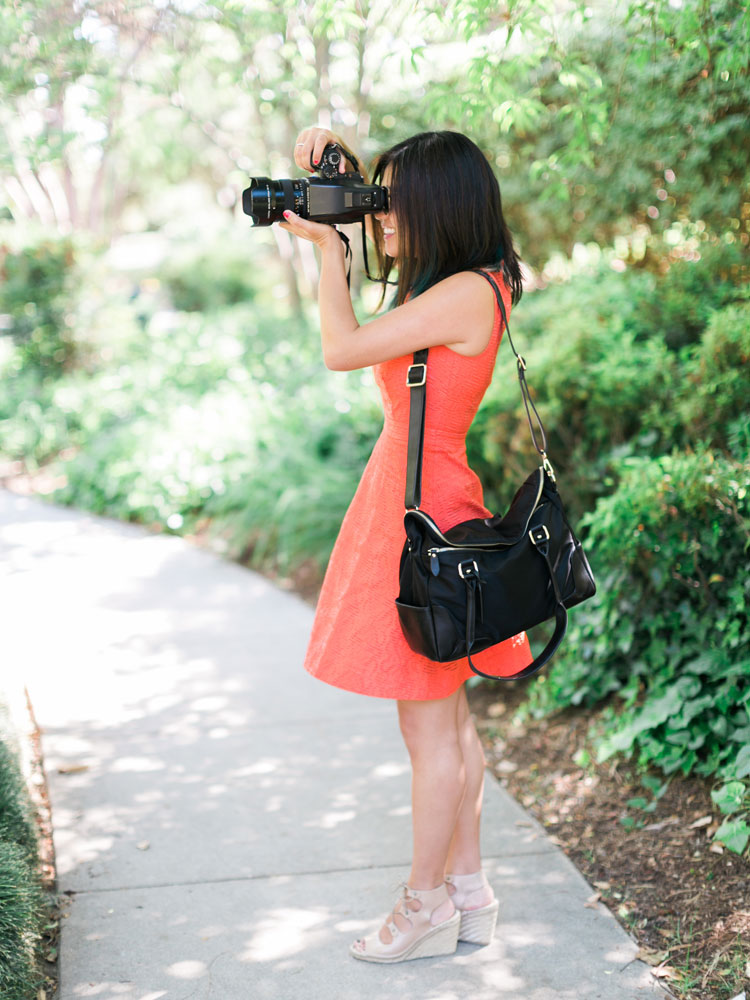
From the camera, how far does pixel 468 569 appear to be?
204 centimetres

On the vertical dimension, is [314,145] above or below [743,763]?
above

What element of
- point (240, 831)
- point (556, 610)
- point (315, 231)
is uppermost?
point (315, 231)

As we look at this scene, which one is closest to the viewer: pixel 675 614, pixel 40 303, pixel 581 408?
pixel 675 614

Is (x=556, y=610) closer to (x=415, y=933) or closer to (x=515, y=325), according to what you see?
(x=415, y=933)

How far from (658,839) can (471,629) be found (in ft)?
4.26

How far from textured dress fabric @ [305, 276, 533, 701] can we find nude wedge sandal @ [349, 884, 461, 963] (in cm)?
53

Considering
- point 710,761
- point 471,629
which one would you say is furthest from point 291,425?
point 471,629

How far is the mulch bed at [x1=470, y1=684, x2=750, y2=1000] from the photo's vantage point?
7.79 feet

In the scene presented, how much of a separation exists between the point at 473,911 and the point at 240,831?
→ 882 millimetres

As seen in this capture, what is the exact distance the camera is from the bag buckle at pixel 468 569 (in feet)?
6.68

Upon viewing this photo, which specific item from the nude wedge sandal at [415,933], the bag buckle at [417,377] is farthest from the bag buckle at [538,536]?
the nude wedge sandal at [415,933]

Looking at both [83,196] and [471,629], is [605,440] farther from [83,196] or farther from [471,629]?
[83,196]

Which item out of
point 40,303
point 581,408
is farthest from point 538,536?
point 40,303

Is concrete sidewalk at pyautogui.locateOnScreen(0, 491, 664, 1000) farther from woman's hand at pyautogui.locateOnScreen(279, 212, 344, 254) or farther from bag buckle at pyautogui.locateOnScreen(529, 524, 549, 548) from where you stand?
woman's hand at pyautogui.locateOnScreen(279, 212, 344, 254)
